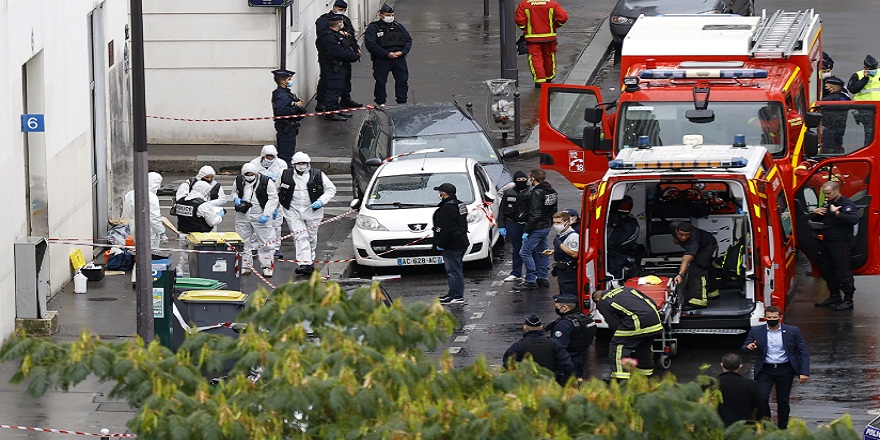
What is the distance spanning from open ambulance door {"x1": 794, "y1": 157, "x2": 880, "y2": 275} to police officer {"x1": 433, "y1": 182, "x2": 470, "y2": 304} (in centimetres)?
363

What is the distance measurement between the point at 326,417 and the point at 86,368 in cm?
126

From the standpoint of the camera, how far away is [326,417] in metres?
7.16

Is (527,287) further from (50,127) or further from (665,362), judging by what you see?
(50,127)

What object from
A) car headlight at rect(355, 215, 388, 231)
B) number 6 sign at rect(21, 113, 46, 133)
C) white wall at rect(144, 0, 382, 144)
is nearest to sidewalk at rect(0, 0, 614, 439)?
white wall at rect(144, 0, 382, 144)

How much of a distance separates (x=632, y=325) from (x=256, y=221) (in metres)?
6.58

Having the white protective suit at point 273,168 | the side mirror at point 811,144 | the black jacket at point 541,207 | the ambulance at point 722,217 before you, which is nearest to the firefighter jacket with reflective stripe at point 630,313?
the ambulance at point 722,217

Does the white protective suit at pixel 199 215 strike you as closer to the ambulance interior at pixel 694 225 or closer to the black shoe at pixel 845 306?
the ambulance interior at pixel 694 225

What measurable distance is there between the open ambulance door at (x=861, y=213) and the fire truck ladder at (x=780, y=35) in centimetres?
234

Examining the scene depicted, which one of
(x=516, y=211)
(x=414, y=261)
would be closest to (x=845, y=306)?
(x=516, y=211)

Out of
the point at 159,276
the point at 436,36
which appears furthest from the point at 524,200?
the point at 436,36

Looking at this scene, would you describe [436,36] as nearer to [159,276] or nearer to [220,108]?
[220,108]

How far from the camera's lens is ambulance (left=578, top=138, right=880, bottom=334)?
49.5 ft

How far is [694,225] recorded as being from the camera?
54.4ft

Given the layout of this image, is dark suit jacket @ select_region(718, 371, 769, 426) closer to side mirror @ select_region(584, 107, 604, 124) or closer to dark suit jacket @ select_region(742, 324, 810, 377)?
dark suit jacket @ select_region(742, 324, 810, 377)
